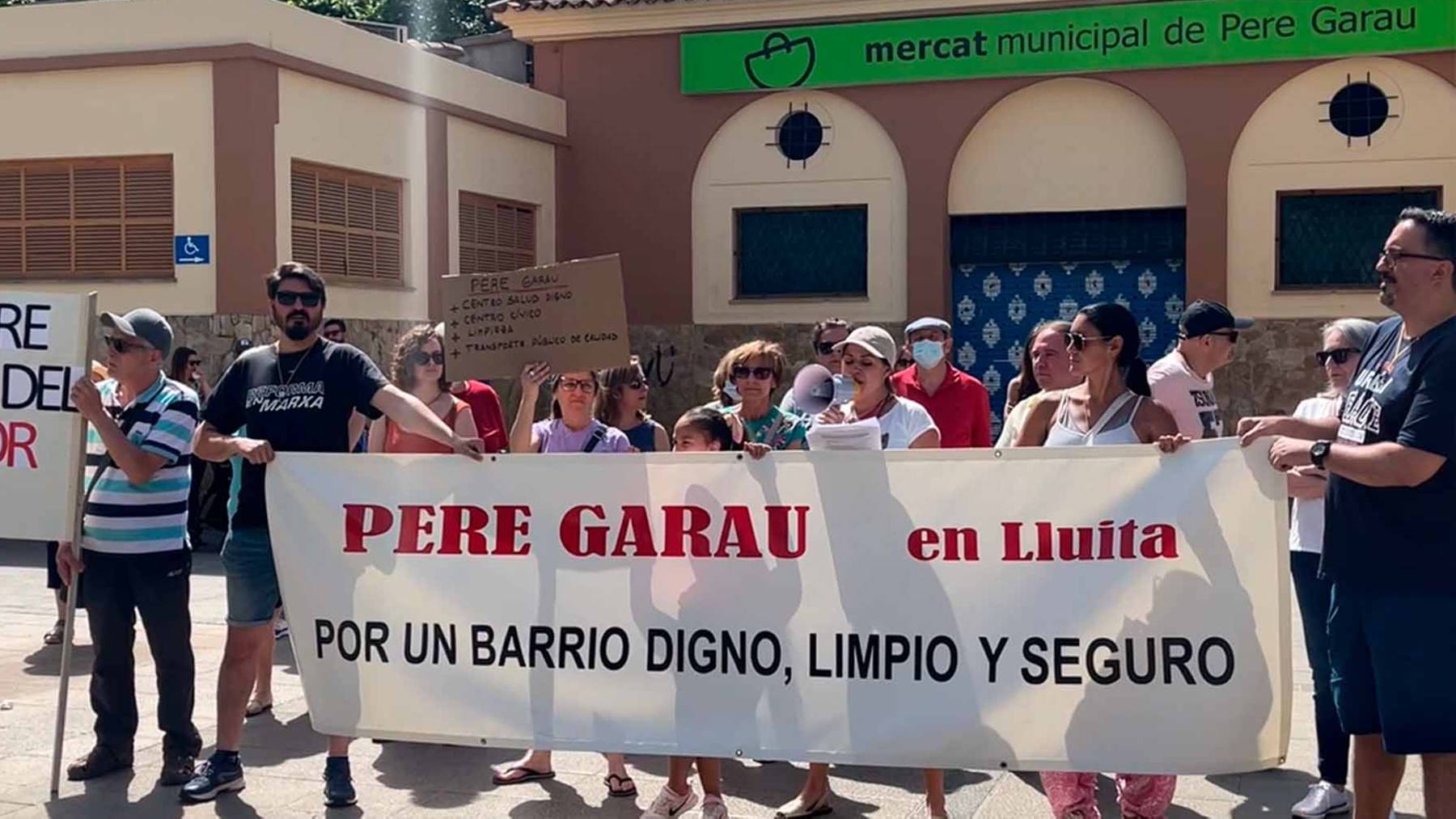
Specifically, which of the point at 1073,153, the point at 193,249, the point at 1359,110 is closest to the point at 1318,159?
the point at 1359,110

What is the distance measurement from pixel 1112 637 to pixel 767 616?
1.12 meters

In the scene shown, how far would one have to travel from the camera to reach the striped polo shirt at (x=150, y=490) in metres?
6.18

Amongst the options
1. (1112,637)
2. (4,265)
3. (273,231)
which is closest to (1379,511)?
(1112,637)

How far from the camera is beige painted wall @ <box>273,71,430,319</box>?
1541 cm

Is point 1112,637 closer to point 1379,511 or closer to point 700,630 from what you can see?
point 1379,511

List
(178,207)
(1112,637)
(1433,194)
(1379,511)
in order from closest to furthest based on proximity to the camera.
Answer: (1379,511), (1112,637), (178,207), (1433,194)

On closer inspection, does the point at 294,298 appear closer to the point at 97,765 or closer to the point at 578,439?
the point at 578,439

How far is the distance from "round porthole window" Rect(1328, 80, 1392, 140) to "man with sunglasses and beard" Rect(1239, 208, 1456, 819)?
1433 centimetres

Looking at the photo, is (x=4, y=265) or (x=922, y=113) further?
(x=922, y=113)

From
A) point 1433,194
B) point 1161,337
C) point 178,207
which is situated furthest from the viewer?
point 1161,337

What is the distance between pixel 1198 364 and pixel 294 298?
3607 millimetres

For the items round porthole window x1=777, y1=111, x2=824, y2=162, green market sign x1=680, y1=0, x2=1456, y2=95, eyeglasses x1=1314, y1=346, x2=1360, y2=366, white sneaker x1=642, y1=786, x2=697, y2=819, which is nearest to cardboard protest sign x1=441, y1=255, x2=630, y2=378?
white sneaker x1=642, y1=786, x2=697, y2=819

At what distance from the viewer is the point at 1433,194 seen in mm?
17703

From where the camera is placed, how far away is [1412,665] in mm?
4395
